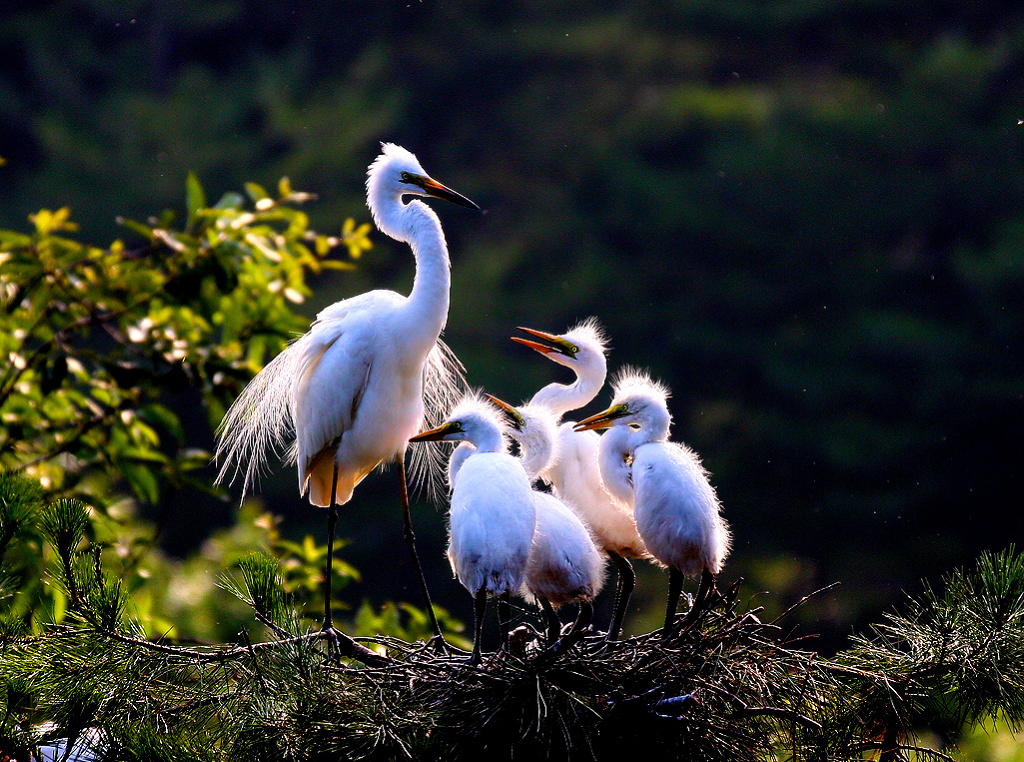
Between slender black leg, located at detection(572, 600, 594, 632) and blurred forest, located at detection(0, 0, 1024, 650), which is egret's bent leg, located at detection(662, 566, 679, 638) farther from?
blurred forest, located at detection(0, 0, 1024, 650)

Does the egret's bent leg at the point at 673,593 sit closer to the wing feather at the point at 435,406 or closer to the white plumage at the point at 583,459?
the white plumage at the point at 583,459

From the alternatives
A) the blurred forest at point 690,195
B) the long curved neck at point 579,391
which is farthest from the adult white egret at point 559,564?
the blurred forest at point 690,195

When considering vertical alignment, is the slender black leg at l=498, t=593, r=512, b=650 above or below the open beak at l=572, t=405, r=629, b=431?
below

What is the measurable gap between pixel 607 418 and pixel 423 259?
48cm

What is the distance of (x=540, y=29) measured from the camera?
7895mm

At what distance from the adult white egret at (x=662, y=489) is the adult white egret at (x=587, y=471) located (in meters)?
0.09

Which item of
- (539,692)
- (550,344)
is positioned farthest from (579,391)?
(539,692)

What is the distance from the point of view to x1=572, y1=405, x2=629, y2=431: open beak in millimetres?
1970

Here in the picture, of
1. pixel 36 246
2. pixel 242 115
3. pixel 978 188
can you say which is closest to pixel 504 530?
pixel 36 246

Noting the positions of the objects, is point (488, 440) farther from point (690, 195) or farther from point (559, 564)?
point (690, 195)

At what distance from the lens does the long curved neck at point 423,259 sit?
2117 millimetres

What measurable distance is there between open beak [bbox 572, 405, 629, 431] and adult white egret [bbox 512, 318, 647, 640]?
6 cm

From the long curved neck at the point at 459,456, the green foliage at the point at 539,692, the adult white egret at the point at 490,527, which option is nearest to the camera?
the green foliage at the point at 539,692

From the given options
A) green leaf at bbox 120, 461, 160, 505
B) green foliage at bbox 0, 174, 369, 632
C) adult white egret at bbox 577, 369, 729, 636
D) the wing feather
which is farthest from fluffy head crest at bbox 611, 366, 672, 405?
green leaf at bbox 120, 461, 160, 505
